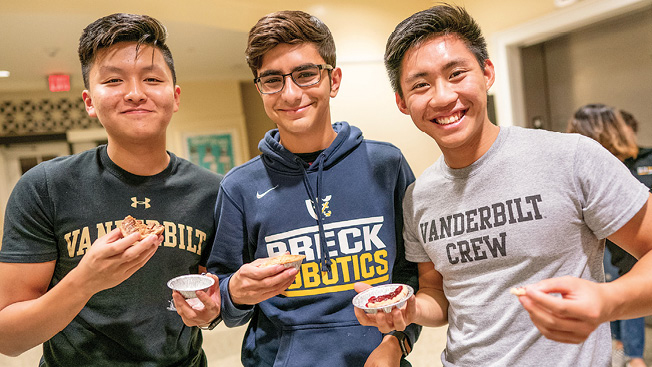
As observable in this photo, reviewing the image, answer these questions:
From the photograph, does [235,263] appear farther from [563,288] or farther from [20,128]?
[20,128]

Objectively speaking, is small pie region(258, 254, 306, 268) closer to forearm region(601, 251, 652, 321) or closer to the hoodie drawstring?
the hoodie drawstring

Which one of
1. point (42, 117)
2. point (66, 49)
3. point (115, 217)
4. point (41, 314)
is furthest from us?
point (42, 117)

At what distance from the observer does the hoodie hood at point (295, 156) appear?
163 centimetres

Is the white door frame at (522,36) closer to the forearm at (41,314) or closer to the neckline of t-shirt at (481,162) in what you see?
the neckline of t-shirt at (481,162)

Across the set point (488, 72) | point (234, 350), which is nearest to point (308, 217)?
point (488, 72)

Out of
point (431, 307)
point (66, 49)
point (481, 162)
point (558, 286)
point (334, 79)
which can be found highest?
point (66, 49)

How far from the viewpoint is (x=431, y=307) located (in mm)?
1474

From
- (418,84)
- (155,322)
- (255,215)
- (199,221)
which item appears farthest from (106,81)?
(418,84)

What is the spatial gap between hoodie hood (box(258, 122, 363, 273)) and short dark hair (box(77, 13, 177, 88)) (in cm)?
57

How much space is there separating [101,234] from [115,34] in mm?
710

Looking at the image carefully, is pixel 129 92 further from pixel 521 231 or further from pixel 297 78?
pixel 521 231

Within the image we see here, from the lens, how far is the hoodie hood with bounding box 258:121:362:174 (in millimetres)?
1633

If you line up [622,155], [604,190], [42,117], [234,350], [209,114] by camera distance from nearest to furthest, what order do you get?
[604,190] < [622,155] < [234,350] < [42,117] < [209,114]

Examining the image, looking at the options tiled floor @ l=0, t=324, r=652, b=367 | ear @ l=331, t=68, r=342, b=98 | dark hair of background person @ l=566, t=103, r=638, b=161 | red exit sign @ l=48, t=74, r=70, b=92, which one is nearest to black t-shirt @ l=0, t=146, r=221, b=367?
ear @ l=331, t=68, r=342, b=98
